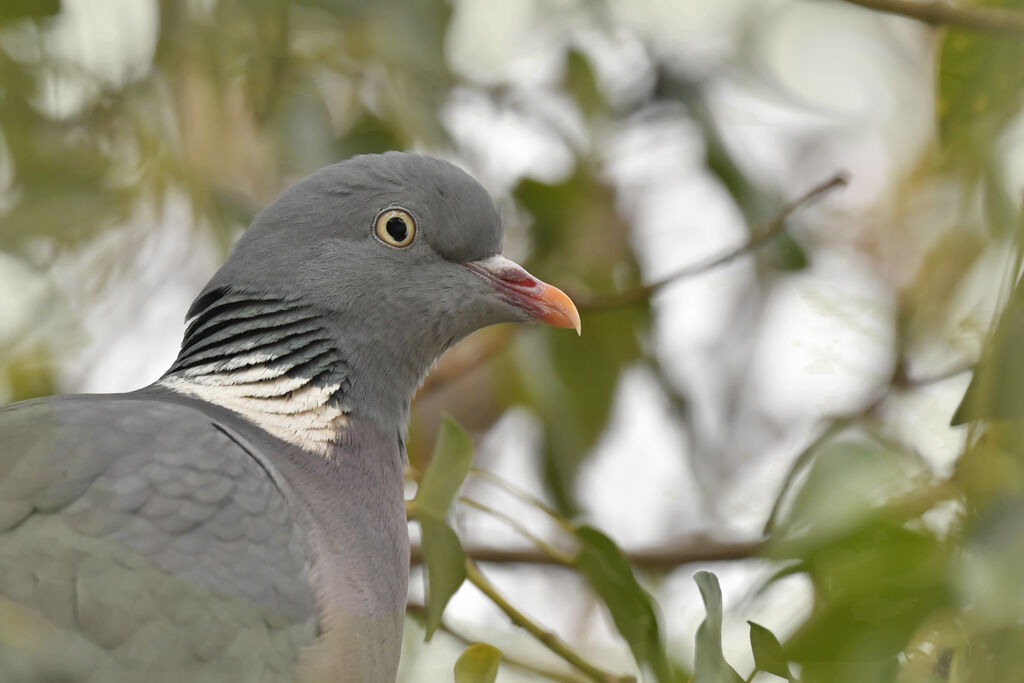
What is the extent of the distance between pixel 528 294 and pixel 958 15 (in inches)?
37.4

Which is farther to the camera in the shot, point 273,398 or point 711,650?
point 273,398

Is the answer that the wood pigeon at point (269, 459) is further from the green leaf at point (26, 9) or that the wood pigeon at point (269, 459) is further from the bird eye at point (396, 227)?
the green leaf at point (26, 9)

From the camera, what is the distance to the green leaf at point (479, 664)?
5.82 feet

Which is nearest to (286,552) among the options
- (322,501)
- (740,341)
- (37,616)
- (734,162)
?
(322,501)

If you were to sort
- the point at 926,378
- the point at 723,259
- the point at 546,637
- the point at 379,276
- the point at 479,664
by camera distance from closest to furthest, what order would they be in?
1. the point at 479,664
2. the point at 546,637
3. the point at 379,276
4. the point at 723,259
5. the point at 926,378

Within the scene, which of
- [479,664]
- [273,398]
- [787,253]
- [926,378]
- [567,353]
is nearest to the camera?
[479,664]

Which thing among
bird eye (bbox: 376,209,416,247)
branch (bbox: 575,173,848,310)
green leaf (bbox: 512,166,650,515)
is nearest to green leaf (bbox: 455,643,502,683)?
bird eye (bbox: 376,209,416,247)

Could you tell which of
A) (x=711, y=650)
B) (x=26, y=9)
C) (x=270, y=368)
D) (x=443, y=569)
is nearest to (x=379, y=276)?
(x=270, y=368)

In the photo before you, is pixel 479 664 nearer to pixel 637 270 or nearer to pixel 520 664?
pixel 520 664

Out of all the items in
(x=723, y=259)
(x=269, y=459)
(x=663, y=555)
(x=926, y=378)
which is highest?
(x=269, y=459)

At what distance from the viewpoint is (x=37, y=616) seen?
1786 millimetres

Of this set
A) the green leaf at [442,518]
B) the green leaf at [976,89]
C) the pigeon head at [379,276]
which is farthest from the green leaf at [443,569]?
the green leaf at [976,89]

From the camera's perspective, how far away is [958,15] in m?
2.45

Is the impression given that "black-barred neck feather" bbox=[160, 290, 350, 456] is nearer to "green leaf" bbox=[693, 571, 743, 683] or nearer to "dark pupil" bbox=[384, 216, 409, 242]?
"dark pupil" bbox=[384, 216, 409, 242]
